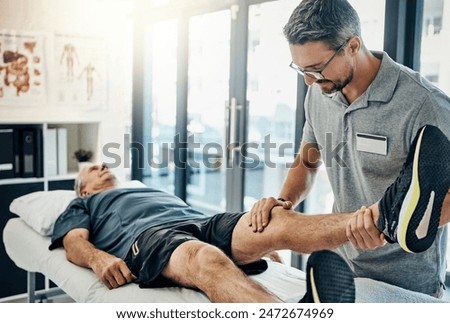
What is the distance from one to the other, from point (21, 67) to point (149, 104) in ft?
1.27

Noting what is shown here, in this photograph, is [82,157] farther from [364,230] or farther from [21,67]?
[364,230]

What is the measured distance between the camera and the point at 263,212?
134cm

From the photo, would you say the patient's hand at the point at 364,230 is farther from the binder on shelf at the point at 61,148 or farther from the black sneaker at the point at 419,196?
the binder on shelf at the point at 61,148

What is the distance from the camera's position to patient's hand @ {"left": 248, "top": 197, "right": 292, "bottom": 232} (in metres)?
1.34

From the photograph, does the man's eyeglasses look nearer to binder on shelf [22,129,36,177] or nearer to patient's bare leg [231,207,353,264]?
patient's bare leg [231,207,353,264]

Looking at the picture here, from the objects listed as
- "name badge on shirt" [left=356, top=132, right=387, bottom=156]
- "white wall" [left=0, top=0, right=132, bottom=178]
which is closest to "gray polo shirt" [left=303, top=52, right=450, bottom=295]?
"name badge on shirt" [left=356, top=132, right=387, bottom=156]

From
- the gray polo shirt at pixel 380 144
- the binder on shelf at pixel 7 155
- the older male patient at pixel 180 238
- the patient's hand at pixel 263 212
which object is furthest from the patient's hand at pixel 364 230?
the binder on shelf at pixel 7 155

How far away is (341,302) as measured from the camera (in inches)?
48.5

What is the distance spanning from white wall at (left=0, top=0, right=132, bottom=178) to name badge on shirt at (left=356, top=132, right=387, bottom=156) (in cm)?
74

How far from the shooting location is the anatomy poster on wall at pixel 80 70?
1551mm

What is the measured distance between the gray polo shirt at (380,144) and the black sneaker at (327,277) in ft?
0.47

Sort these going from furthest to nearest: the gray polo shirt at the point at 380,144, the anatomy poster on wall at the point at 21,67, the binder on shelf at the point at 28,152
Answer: the binder on shelf at the point at 28,152 → the anatomy poster on wall at the point at 21,67 → the gray polo shirt at the point at 380,144

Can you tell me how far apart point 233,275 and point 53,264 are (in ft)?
2.14

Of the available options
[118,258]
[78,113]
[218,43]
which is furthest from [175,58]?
[118,258]
